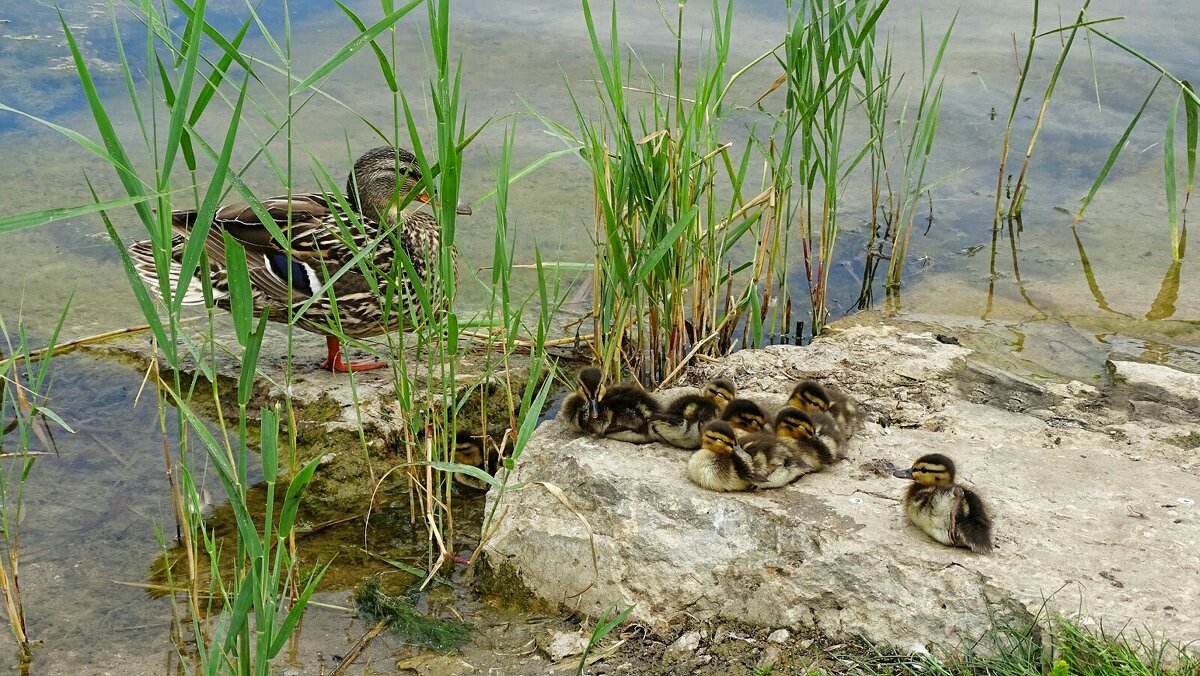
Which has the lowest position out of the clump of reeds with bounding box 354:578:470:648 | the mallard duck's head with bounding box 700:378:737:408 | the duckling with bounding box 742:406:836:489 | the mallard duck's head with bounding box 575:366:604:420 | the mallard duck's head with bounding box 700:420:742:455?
the clump of reeds with bounding box 354:578:470:648

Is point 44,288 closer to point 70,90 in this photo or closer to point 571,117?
point 70,90

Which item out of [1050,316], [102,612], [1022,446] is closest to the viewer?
[102,612]

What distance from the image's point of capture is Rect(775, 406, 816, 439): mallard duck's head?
366cm

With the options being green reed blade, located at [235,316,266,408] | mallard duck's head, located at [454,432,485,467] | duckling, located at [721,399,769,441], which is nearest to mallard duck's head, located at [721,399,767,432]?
duckling, located at [721,399,769,441]

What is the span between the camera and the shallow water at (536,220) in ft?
13.2

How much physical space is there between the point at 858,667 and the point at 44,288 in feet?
14.1

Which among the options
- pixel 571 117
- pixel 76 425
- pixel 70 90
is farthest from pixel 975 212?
pixel 70 90

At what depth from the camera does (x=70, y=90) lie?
755 centimetres

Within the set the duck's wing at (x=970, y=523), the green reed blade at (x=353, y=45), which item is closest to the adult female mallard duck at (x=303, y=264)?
the green reed blade at (x=353, y=45)

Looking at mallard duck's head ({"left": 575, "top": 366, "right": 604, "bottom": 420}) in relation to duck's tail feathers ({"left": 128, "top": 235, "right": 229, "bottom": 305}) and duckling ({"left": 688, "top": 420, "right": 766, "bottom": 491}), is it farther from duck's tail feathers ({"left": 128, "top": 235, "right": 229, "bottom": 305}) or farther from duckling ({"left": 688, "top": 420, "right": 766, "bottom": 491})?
duck's tail feathers ({"left": 128, "top": 235, "right": 229, "bottom": 305})

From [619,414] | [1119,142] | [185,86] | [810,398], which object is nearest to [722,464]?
[619,414]

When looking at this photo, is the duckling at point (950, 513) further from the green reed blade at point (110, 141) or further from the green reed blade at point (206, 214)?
the green reed blade at point (110, 141)

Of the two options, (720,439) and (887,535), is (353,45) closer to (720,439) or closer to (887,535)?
(720,439)

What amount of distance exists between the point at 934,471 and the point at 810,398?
759 mm
